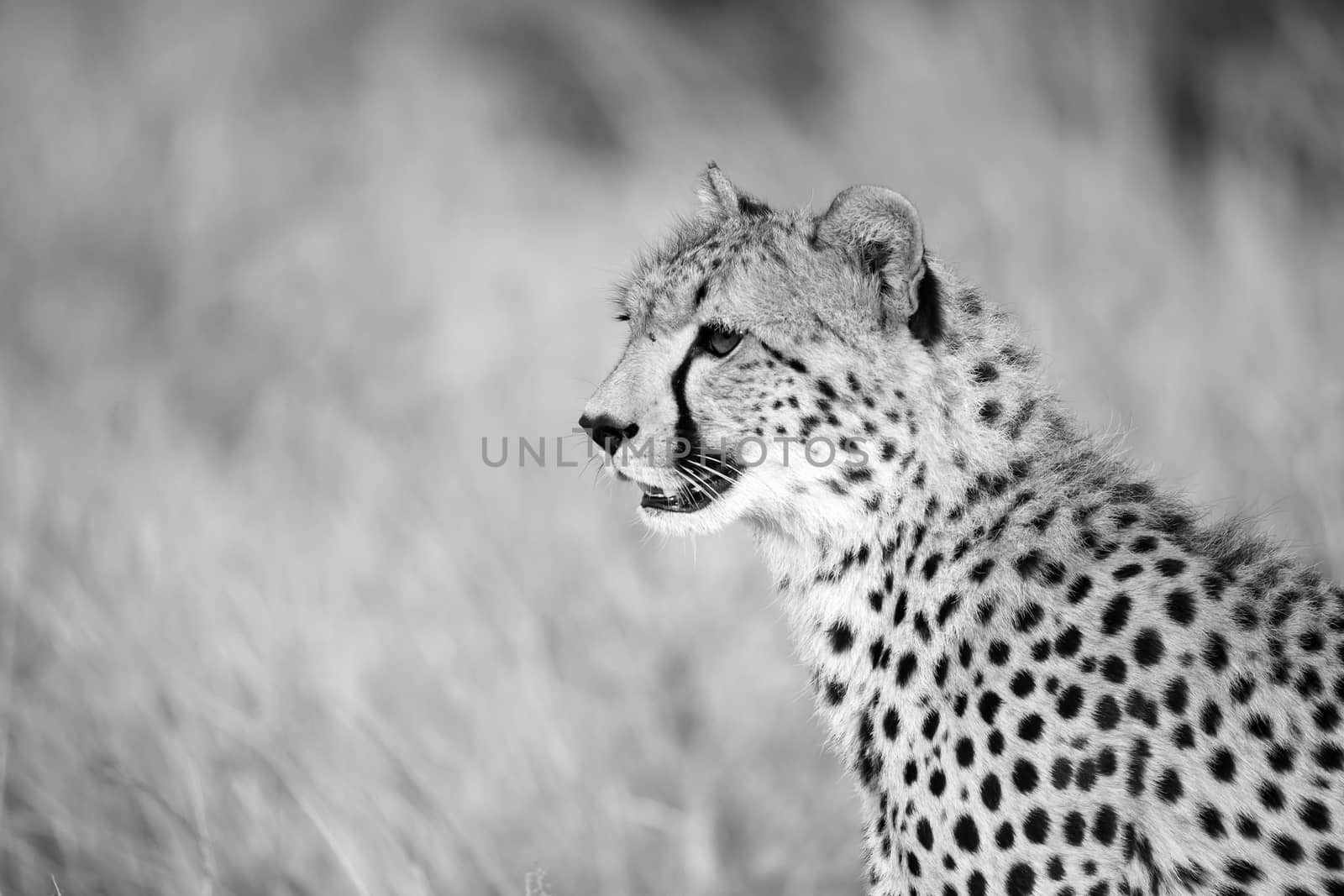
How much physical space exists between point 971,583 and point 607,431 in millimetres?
700

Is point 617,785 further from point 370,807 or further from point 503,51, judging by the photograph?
point 503,51

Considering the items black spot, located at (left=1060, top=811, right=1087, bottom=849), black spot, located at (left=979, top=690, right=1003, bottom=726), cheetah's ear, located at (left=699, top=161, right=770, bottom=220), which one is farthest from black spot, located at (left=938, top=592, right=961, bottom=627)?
cheetah's ear, located at (left=699, top=161, right=770, bottom=220)

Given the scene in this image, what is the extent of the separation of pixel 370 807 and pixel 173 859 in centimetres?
45

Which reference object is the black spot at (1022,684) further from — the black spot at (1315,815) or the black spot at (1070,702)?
the black spot at (1315,815)

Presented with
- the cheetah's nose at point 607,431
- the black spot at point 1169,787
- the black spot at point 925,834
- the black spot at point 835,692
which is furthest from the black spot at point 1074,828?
the cheetah's nose at point 607,431

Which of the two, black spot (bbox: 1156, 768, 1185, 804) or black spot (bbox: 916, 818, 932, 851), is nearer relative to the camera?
black spot (bbox: 1156, 768, 1185, 804)

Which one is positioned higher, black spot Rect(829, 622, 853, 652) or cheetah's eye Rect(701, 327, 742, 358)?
cheetah's eye Rect(701, 327, 742, 358)

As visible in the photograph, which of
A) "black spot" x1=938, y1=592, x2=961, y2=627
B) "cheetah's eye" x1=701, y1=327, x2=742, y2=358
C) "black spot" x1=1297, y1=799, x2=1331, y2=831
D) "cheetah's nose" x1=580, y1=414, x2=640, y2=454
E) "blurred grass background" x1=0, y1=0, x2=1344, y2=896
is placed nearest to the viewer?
"black spot" x1=1297, y1=799, x2=1331, y2=831

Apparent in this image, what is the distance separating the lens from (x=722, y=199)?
3.05 meters

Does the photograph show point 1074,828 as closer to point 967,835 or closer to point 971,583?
point 967,835

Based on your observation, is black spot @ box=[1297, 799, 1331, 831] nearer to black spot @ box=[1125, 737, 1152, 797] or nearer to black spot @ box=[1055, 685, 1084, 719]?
black spot @ box=[1125, 737, 1152, 797]

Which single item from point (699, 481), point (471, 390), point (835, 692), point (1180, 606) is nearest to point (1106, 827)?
point (1180, 606)

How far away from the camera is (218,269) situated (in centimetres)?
683

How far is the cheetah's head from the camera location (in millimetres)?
2436
